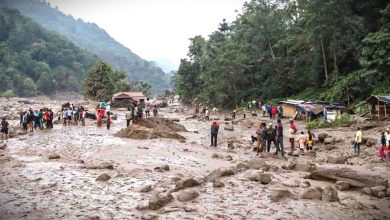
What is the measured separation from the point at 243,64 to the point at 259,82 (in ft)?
18.1

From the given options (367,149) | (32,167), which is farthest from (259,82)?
(32,167)

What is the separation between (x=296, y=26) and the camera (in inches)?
2202

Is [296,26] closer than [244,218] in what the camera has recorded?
No

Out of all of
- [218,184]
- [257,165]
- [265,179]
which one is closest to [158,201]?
[218,184]

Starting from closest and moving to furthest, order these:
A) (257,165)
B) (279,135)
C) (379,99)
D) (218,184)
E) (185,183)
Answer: (185,183)
(218,184)
(257,165)
(279,135)
(379,99)

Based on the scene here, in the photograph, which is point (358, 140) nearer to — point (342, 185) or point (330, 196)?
point (342, 185)

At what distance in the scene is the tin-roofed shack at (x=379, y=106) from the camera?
30.9 m

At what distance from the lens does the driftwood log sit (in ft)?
43.2

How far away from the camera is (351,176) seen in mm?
13547

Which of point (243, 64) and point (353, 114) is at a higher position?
point (243, 64)

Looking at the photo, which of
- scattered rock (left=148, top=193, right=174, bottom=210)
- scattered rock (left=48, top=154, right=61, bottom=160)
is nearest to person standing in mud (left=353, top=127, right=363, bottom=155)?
scattered rock (left=148, top=193, right=174, bottom=210)

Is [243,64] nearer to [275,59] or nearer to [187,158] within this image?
[275,59]

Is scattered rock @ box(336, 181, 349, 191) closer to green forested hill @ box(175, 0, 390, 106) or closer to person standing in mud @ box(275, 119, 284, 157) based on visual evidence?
person standing in mud @ box(275, 119, 284, 157)

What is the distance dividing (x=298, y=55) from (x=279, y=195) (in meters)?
46.4
